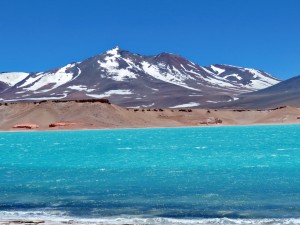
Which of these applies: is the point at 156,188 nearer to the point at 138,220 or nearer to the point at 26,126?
the point at 138,220

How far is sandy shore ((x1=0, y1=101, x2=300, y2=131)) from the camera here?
104625mm

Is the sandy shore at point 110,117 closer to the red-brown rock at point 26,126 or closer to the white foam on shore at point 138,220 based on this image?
the red-brown rock at point 26,126

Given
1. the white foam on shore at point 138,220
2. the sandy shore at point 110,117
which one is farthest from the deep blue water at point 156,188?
the sandy shore at point 110,117

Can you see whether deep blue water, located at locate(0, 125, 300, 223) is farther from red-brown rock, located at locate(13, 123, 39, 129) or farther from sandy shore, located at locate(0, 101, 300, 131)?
sandy shore, located at locate(0, 101, 300, 131)

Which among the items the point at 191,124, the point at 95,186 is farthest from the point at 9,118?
the point at 95,186

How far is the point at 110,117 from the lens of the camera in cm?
10738

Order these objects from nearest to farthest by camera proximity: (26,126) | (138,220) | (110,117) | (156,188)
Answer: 1. (138,220)
2. (156,188)
3. (26,126)
4. (110,117)

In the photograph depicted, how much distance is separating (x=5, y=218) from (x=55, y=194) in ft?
14.4

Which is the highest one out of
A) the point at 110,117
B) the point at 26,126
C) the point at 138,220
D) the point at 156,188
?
the point at 110,117

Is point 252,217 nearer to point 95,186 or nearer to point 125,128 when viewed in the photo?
point 95,186

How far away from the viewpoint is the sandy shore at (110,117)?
10462 centimetres

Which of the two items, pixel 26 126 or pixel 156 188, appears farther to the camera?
pixel 26 126

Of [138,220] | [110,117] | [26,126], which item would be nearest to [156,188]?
[138,220]

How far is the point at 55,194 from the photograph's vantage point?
19.5 meters
